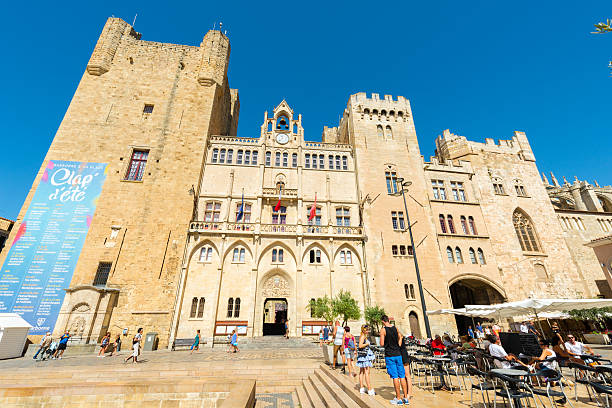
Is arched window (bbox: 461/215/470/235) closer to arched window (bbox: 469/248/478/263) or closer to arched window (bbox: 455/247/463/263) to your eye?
arched window (bbox: 469/248/478/263)

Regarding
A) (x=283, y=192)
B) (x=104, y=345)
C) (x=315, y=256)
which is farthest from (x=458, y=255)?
(x=104, y=345)

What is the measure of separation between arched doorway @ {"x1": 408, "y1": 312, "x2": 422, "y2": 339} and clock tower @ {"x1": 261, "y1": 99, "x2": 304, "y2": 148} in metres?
18.6

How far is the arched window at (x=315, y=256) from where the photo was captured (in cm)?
2269

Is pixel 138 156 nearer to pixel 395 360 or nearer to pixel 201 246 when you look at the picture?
pixel 201 246

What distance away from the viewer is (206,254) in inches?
854

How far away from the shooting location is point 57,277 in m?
19.0

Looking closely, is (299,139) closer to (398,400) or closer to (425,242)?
(425,242)

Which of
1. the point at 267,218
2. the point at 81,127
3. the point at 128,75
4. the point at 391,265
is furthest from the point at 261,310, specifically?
the point at 128,75

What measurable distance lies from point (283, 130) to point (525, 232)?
26.3 m

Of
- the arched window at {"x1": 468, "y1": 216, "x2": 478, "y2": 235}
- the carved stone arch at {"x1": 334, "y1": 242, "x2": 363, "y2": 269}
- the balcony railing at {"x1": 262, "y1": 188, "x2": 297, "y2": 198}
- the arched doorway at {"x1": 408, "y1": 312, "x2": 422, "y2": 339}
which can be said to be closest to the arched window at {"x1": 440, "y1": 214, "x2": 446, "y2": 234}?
the arched window at {"x1": 468, "y1": 216, "x2": 478, "y2": 235}

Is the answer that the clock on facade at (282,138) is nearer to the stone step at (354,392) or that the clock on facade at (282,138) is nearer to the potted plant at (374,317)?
the potted plant at (374,317)

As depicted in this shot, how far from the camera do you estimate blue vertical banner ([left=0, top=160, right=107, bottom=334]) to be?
59.3ft

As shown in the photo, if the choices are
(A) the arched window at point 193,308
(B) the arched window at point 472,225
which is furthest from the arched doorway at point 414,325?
(A) the arched window at point 193,308

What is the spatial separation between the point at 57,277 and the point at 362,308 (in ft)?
74.3
